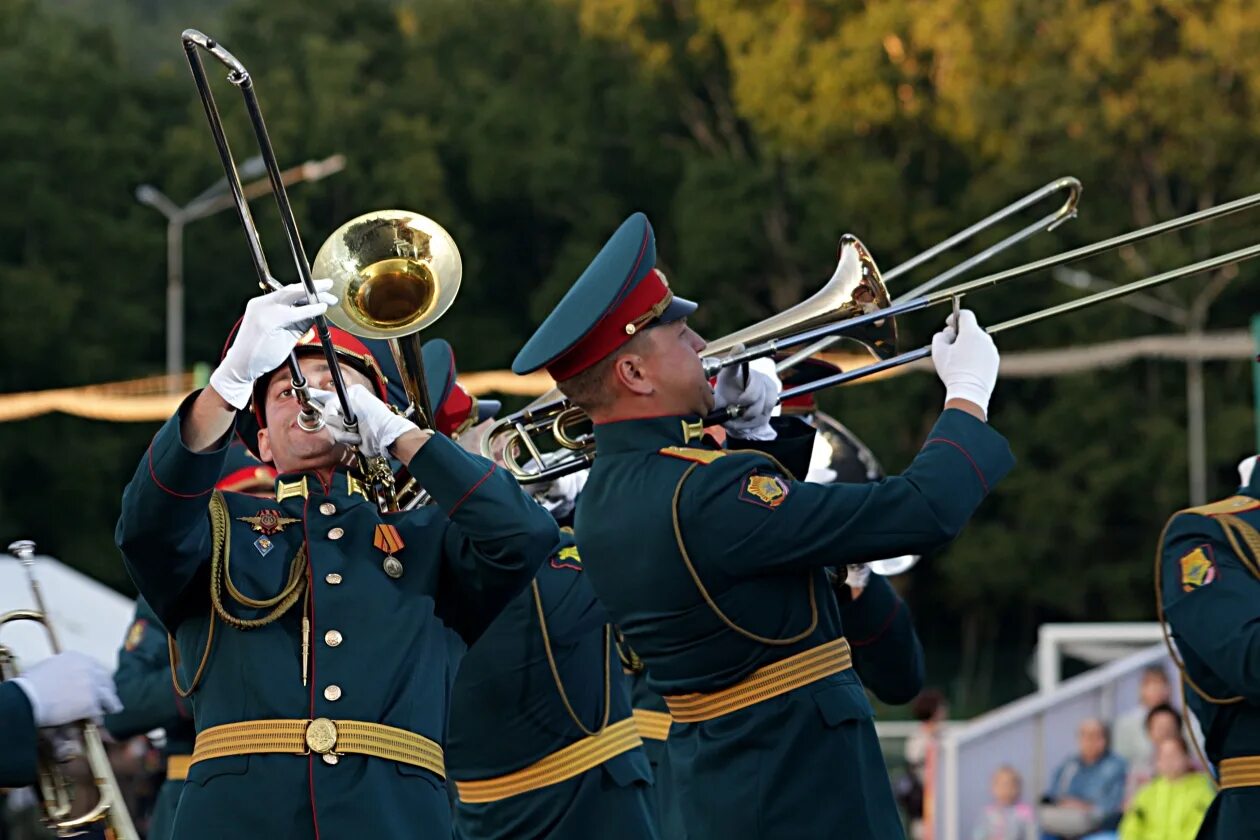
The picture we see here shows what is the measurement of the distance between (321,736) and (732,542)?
944 millimetres

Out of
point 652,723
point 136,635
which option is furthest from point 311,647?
point 136,635

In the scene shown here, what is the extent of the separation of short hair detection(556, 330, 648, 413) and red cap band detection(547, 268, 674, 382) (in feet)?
0.06

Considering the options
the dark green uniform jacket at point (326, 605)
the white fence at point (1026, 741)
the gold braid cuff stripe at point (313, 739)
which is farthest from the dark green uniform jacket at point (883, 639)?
the white fence at point (1026, 741)

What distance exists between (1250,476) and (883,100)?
35.6 m

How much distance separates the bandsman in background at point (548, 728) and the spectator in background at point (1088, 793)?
246 inches

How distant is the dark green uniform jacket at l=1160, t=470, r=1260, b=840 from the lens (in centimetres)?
529

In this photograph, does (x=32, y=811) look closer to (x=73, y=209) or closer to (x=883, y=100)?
(x=73, y=209)

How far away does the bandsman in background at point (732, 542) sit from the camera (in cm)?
477

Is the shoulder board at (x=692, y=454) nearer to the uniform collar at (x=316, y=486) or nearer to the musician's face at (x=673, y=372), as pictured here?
the musician's face at (x=673, y=372)

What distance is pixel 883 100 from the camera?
133 feet

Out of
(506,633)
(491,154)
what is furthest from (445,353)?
(491,154)

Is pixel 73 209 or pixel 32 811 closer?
pixel 32 811

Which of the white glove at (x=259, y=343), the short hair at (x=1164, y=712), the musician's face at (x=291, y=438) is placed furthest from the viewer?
the short hair at (x=1164, y=712)

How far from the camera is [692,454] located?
5016mm
